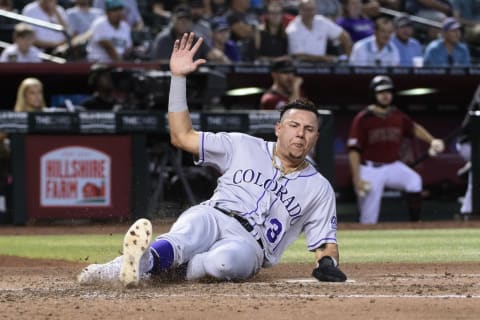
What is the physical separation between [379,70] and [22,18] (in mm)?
4247

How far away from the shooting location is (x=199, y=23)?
1367 centimetres

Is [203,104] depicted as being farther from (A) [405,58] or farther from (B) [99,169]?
(A) [405,58]

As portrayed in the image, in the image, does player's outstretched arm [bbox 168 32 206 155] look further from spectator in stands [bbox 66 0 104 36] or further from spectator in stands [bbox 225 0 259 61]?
spectator in stands [bbox 66 0 104 36]

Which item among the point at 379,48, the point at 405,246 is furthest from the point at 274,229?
the point at 379,48

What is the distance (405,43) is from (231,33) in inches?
88.7

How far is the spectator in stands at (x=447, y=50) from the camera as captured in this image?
1402cm

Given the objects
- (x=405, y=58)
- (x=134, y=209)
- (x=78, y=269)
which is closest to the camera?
(x=78, y=269)

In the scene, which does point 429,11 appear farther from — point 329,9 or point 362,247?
point 362,247

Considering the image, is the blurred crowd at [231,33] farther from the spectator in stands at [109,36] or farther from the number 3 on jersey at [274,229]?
the number 3 on jersey at [274,229]

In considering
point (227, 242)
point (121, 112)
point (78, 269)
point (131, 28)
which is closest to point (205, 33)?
point (131, 28)

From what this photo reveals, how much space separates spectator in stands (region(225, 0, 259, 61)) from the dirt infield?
7.83m

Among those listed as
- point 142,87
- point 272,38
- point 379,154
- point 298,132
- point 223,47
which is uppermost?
point 272,38

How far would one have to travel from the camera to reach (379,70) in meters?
13.5

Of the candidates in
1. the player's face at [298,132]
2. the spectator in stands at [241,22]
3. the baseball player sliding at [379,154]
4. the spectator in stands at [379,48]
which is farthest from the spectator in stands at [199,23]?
the player's face at [298,132]
